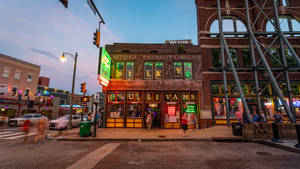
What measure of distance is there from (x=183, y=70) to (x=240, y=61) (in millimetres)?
7360

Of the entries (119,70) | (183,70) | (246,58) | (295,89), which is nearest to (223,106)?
(183,70)

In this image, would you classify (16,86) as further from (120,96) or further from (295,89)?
(295,89)

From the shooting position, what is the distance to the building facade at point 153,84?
49.5ft

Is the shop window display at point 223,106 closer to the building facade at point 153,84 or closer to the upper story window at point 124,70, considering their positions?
the building facade at point 153,84

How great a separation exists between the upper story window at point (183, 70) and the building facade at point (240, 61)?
1569 millimetres

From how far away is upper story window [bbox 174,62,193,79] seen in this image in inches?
628

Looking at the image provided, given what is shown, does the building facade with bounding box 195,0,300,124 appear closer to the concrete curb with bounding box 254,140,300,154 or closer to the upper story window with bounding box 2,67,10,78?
the concrete curb with bounding box 254,140,300,154

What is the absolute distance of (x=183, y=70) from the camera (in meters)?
16.0

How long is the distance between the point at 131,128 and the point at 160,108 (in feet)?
13.5

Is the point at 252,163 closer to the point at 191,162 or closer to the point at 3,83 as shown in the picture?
the point at 191,162

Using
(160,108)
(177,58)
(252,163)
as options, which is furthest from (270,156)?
(177,58)

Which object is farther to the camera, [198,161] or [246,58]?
[246,58]

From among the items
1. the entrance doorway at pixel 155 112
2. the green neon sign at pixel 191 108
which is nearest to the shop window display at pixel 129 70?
the entrance doorway at pixel 155 112

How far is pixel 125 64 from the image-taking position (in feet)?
53.0
